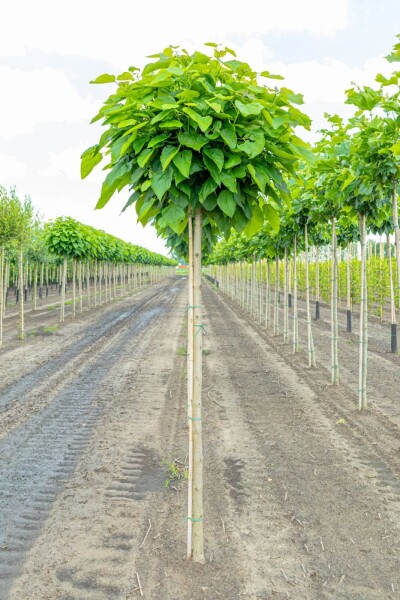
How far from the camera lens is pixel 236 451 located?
18.6ft

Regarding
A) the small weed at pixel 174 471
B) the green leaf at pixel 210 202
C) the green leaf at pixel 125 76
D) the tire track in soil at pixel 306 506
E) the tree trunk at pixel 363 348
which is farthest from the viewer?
the tree trunk at pixel 363 348

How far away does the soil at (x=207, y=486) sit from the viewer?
3.32 m

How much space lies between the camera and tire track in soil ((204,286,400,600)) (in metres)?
3.30

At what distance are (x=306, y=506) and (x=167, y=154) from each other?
360 cm

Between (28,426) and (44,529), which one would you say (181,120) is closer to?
(44,529)

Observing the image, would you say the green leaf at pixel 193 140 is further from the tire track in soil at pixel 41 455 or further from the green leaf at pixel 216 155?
the tire track in soil at pixel 41 455

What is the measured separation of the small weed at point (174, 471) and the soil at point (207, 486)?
39mm

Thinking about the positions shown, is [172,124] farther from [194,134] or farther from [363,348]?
[363,348]

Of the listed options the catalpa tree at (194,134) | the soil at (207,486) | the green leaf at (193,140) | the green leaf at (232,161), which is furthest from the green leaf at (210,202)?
the soil at (207,486)

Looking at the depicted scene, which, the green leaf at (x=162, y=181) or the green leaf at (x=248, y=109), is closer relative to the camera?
the green leaf at (x=248, y=109)

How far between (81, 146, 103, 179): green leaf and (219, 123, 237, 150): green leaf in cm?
86

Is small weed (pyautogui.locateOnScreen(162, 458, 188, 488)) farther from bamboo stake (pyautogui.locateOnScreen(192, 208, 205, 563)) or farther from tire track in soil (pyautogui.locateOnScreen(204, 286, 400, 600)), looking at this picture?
bamboo stake (pyautogui.locateOnScreen(192, 208, 205, 563))

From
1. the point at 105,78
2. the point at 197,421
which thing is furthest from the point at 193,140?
the point at 197,421

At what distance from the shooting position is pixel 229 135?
9.02 ft
